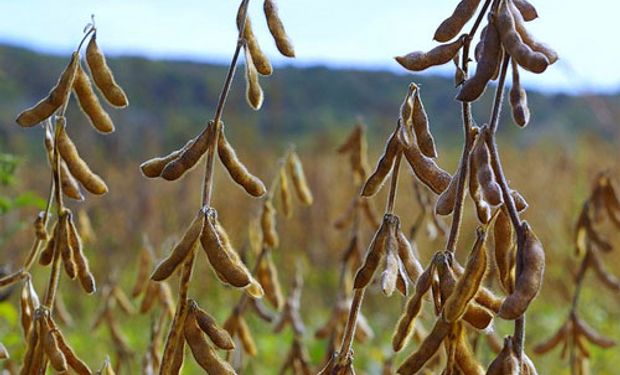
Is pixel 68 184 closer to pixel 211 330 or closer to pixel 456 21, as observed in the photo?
pixel 211 330

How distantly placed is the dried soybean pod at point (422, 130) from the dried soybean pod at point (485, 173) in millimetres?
148

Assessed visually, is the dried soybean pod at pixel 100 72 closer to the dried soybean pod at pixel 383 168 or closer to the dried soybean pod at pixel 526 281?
the dried soybean pod at pixel 383 168

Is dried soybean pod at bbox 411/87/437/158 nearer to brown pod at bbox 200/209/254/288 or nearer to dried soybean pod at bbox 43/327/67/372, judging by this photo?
A: brown pod at bbox 200/209/254/288

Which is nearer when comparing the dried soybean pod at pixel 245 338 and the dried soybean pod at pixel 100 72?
the dried soybean pod at pixel 100 72

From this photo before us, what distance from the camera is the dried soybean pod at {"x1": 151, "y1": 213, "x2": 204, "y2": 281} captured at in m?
0.91

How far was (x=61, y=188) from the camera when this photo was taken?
1.15m

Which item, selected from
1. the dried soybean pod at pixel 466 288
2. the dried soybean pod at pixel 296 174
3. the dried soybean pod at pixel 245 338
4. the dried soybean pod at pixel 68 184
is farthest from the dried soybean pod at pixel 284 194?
the dried soybean pod at pixel 466 288

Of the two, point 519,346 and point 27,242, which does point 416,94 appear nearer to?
point 519,346

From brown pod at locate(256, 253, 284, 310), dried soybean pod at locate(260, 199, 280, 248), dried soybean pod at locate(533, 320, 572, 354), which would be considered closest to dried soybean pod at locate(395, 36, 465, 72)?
dried soybean pod at locate(260, 199, 280, 248)

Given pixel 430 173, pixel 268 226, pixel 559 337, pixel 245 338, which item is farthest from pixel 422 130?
pixel 559 337

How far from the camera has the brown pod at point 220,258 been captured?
3.00ft

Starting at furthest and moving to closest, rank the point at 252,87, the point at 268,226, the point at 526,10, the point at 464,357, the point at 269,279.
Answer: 1. the point at 269,279
2. the point at 268,226
3. the point at 252,87
4. the point at 526,10
5. the point at 464,357

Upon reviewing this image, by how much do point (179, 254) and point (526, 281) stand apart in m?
0.35

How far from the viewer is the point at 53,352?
3.31 feet
